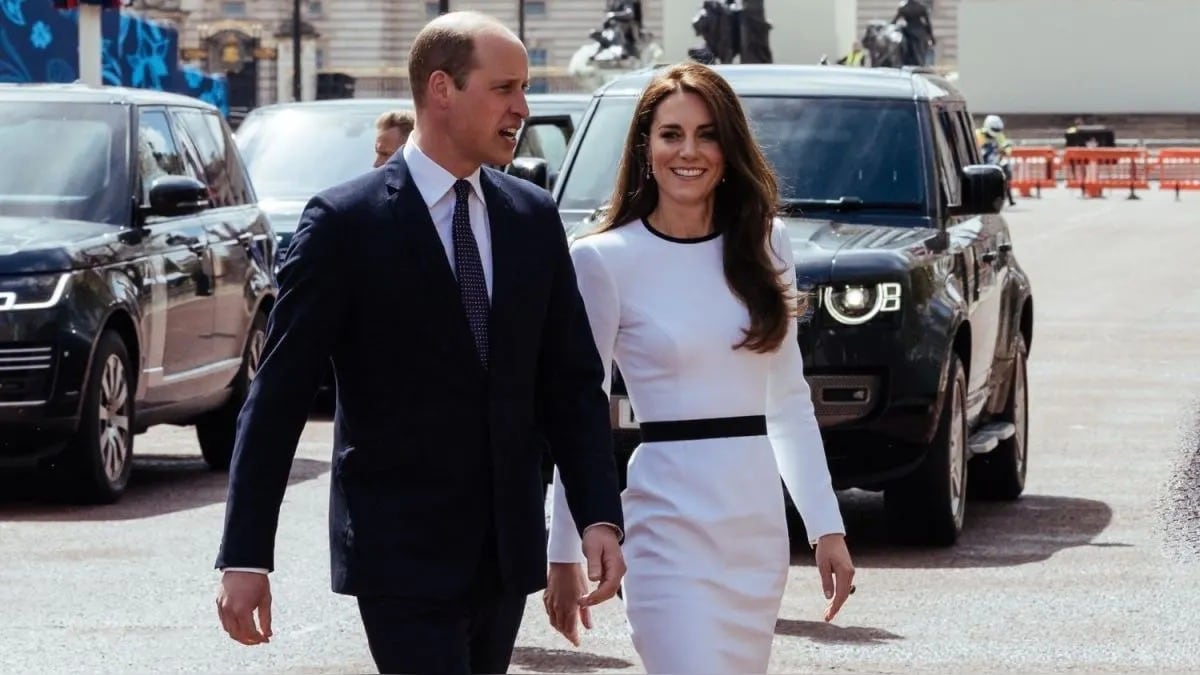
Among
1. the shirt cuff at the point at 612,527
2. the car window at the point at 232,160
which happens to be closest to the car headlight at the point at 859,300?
the car window at the point at 232,160

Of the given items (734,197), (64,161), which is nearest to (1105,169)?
(64,161)

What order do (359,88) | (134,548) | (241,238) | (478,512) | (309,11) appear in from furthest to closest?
(309,11)
(359,88)
(241,238)
(134,548)
(478,512)

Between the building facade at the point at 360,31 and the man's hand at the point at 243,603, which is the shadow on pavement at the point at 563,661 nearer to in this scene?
the man's hand at the point at 243,603

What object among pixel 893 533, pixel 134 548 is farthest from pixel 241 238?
pixel 893 533

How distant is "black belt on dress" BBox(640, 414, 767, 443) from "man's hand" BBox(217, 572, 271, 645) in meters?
0.98

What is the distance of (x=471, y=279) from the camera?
4.38 metres

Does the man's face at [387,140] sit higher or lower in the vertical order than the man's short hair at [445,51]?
lower

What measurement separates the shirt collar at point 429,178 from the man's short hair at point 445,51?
0.29ft

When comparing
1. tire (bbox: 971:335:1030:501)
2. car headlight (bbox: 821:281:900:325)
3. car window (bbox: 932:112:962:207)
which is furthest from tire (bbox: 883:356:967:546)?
tire (bbox: 971:335:1030:501)

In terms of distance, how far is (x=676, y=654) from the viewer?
486cm

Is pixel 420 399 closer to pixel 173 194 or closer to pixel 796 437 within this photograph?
pixel 796 437

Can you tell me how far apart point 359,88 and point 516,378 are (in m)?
103

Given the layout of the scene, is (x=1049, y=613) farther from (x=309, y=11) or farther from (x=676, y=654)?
(x=309, y=11)

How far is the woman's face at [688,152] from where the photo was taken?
5117 millimetres
